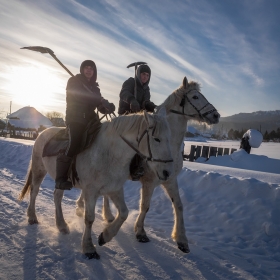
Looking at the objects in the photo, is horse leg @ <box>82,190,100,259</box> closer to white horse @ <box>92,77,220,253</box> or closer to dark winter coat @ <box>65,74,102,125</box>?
white horse @ <box>92,77,220,253</box>

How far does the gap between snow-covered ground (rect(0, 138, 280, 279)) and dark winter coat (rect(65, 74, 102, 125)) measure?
203cm

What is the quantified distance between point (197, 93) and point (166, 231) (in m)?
2.66

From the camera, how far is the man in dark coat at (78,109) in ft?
12.1

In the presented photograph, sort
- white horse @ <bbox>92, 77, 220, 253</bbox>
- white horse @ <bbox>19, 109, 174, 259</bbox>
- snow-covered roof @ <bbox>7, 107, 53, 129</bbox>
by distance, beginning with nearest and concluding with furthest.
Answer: white horse @ <bbox>19, 109, 174, 259</bbox>, white horse @ <bbox>92, 77, 220, 253</bbox>, snow-covered roof @ <bbox>7, 107, 53, 129</bbox>

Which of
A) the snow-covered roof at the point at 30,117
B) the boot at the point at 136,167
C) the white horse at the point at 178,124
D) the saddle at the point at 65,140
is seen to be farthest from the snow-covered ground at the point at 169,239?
the snow-covered roof at the point at 30,117

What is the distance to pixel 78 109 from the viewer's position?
3.97m

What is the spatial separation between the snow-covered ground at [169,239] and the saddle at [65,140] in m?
1.42

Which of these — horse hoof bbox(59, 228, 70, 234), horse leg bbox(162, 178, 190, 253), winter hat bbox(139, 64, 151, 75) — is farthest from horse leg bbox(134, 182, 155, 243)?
winter hat bbox(139, 64, 151, 75)

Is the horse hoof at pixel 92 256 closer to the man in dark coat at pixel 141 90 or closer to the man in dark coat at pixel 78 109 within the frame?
the man in dark coat at pixel 78 109

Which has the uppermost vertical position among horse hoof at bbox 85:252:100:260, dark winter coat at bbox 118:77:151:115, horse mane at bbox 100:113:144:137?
dark winter coat at bbox 118:77:151:115

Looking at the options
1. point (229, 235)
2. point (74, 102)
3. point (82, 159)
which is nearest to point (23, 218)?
point (82, 159)

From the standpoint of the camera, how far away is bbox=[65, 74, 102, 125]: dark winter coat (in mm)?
3924

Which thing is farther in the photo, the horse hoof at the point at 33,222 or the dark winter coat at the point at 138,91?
the dark winter coat at the point at 138,91

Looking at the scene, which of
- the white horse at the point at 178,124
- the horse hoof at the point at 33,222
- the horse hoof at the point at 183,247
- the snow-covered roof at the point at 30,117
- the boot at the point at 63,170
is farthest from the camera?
the snow-covered roof at the point at 30,117
